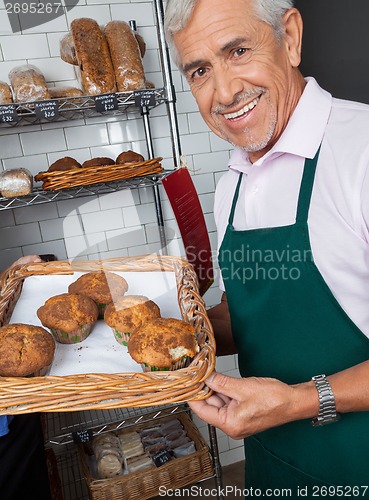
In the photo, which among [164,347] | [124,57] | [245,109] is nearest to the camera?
[164,347]

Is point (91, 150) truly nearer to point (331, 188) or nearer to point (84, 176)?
point (84, 176)

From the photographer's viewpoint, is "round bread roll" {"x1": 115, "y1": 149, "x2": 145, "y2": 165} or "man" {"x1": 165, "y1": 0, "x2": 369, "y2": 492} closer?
"man" {"x1": 165, "y1": 0, "x2": 369, "y2": 492}

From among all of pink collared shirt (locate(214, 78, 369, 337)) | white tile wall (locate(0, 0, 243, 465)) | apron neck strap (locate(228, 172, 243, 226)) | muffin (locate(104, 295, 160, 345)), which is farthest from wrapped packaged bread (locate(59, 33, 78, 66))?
muffin (locate(104, 295, 160, 345))

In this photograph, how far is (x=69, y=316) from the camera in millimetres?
1093

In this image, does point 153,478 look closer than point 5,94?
No

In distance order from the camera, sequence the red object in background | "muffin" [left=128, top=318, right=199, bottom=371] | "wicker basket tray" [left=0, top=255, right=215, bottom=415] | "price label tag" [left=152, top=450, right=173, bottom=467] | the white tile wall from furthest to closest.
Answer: the white tile wall < "price label tag" [left=152, top=450, right=173, bottom=467] < the red object in background < "muffin" [left=128, top=318, right=199, bottom=371] < "wicker basket tray" [left=0, top=255, right=215, bottom=415]

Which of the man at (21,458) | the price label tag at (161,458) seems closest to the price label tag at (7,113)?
the man at (21,458)

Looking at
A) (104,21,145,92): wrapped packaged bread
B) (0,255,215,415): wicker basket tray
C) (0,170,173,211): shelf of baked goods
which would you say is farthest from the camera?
(104,21,145,92): wrapped packaged bread

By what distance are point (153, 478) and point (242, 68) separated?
6.44 ft

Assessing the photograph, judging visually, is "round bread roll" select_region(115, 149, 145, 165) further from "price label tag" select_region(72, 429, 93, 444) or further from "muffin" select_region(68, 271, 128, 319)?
"price label tag" select_region(72, 429, 93, 444)

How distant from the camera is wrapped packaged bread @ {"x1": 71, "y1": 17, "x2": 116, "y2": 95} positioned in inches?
81.9

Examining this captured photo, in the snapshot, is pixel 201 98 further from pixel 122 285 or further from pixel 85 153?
pixel 85 153

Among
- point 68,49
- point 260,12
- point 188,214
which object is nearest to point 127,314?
point 188,214

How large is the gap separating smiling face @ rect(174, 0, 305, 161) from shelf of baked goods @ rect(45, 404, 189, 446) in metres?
1.55
